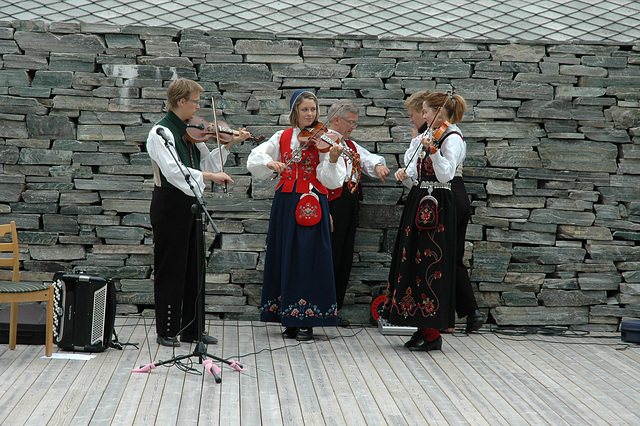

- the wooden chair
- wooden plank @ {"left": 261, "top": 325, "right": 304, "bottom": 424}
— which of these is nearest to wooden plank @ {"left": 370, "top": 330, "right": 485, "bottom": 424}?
wooden plank @ {"left": 261, "top": 325, "right": 304, "bottom": 424}

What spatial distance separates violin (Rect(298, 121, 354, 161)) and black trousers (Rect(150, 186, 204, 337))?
0.83 m

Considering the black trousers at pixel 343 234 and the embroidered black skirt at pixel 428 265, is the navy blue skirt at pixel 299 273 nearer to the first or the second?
the black trousers at pixel 343 234

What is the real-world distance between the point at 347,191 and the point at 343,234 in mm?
309

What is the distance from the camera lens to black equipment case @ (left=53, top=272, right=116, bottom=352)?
13.6 feet

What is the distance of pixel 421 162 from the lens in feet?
14.7

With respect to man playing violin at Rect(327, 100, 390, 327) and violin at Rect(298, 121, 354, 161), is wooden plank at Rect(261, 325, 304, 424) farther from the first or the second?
violin at Rect(298, 121, 354, 161)

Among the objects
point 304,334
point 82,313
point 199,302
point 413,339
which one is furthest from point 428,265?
point 82,313

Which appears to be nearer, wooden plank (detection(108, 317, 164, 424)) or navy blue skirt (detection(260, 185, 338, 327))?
wooden plank (detection(108, 317, 164, 424))

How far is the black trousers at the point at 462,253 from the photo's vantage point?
4699 millimetres

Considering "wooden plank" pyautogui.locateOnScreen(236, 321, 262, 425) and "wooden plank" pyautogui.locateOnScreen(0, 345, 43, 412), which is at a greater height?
"wooden plank" pyautogui.locateOnScreen(236, 321, 262, 425)

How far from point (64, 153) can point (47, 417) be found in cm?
264

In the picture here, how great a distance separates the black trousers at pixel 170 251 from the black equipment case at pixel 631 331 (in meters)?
2.97

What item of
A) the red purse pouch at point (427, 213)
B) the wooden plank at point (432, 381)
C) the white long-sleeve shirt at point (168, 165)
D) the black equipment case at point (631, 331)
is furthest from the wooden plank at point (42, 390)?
the black equipment case at point (631, 331)

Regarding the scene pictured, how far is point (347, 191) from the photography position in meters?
4.95
